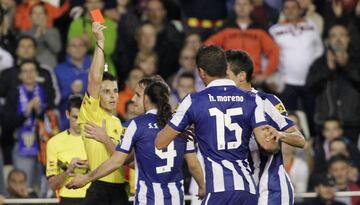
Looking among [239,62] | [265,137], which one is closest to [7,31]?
[239,62]

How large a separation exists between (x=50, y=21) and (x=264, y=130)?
8199 millimetres

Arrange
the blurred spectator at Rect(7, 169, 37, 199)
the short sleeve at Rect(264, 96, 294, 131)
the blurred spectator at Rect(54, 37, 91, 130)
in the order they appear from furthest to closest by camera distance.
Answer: the blurred spectator at Rect(54, 37, 91, 130), the blurred spectator at Rect(7, 169, 37, 199), the short sleeve at Rect(264, 96, 294, 131)

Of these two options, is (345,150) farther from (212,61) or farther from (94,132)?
(212,61)

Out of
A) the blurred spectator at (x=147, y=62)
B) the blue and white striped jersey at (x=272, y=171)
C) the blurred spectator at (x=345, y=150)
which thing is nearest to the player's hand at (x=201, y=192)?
the blue and white striped jersey at (x=272, y=171)

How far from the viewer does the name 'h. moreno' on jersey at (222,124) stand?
10320mm

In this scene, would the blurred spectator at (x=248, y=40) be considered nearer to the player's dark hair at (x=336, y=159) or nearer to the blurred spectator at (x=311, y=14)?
the blurred spectator at (x=311, y=14)

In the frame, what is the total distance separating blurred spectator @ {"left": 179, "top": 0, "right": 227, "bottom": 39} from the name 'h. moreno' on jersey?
296 inches

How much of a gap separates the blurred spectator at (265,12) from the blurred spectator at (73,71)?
102 inches

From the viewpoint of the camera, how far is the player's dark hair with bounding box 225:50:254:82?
10797 mm

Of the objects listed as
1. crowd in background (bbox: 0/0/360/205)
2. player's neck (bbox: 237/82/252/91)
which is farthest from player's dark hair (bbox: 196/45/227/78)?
crowd in background (bbox: 0/0/360/205)

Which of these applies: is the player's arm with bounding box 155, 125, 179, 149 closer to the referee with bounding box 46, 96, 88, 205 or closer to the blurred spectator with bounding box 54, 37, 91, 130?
the referee with bounding box 46, 96, 88, 205

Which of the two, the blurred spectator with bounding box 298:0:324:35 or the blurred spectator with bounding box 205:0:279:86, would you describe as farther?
the blurred spectator with bounding box 298:0:324:35

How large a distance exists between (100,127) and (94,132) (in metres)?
0.15

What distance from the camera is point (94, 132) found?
11445mm
